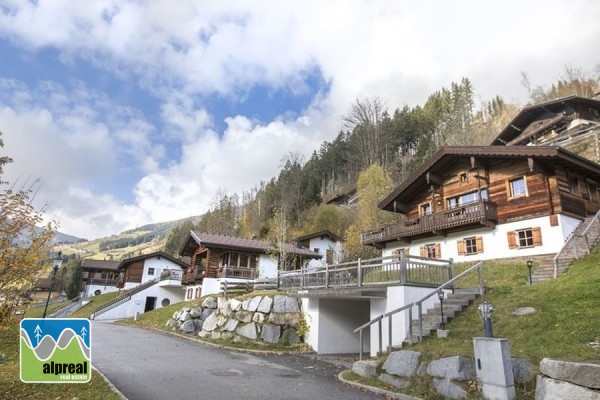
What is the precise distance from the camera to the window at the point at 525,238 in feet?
69.4

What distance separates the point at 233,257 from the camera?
35938 millimetres

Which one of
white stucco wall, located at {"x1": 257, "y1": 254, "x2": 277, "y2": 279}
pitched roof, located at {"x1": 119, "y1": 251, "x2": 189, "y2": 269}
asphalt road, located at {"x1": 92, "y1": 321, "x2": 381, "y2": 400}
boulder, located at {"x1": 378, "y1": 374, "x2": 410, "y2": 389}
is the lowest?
asphalt road, located at {"x1": 92, "y1": 321, "x2": 381, "y2": 400}

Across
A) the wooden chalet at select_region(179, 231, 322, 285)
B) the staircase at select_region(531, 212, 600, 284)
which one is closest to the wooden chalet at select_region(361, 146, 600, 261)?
the staircase at select_region(531, 212, 600, 284)

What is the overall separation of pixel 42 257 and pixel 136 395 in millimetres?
4552

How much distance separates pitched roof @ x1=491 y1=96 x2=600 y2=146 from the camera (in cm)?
4381

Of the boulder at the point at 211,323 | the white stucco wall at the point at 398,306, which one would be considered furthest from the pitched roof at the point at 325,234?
the white stucco wall at the point at 398,306

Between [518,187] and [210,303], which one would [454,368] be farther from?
[518,187]

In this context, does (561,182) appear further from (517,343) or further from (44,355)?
(44,355)

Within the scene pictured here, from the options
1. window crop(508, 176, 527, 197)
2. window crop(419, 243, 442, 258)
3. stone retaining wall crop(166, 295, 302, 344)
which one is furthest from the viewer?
window crop(419, 243, 442, 258)

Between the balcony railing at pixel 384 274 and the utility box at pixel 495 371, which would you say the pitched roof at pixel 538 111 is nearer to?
the balcony railing at pixel 384 274

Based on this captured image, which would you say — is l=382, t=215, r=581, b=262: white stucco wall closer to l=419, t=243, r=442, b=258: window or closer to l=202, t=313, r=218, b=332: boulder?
l=419, t=243, r=442, b=258: window

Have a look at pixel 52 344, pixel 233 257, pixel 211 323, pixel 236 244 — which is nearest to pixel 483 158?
pixel 211 323

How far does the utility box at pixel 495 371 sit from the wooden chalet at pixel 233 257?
87.4ft

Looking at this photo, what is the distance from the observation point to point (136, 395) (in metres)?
8.48
